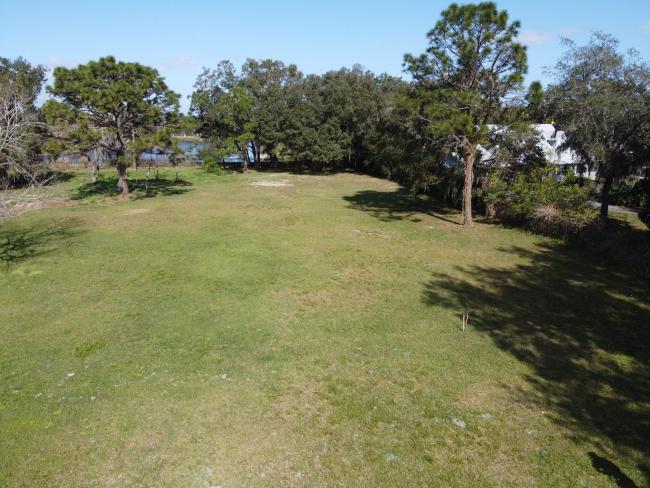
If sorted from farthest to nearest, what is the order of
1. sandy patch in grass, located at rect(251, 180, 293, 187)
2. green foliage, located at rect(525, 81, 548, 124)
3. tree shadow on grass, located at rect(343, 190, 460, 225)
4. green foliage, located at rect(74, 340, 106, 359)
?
sandy patch in grass, located at rect(251, 180, 293, 187)
tree shadow on grass, located at rect(343, 190, 460, 225)
green foliage, located at rect(525, 81, 548, 124)
green foliage, located at rect(74, 340, 106, 359)

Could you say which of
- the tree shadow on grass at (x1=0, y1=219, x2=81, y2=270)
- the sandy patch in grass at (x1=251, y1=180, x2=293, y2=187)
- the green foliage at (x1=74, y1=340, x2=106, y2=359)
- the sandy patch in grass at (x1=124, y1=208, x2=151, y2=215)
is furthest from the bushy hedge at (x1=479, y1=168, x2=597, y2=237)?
the tree shadow on grass at (x1=0, y1=219, x2=81, y2=270)

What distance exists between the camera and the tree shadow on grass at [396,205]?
2375cm

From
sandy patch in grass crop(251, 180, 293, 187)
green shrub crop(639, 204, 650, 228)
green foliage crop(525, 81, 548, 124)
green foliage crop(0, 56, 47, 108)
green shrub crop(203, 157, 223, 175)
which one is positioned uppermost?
green foliage crop(0, 56, 47, 108)

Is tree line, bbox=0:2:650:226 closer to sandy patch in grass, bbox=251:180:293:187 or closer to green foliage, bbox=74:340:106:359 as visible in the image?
sandy patch in grass, bbox=251:180:293:187

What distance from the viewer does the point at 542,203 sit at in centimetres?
1938

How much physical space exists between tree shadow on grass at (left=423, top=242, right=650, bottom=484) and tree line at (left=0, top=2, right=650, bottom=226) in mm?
5531

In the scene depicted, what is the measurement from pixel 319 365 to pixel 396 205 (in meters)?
19.5

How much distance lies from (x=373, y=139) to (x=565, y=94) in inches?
836

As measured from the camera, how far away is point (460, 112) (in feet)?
61.7

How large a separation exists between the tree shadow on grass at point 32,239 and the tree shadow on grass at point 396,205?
15775 millimetres

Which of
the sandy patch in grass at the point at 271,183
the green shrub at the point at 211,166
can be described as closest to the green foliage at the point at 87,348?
the sandy patch in grass at the point at 271,183

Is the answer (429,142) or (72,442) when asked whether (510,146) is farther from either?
(72,442)

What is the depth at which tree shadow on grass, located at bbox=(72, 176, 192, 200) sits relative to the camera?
2991 cm

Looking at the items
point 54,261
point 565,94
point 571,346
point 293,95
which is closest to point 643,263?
point 571,346
